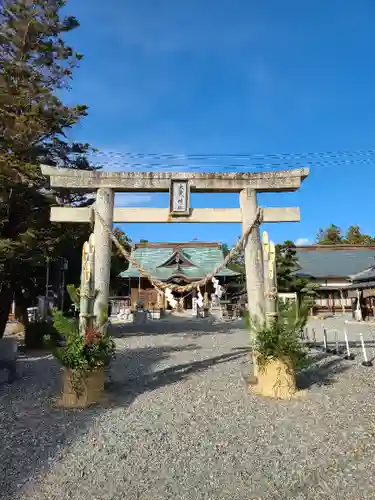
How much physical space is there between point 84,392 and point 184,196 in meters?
4.13

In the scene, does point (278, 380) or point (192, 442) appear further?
point (278, 380)

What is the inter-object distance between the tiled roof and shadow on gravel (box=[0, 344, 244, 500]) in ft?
86.5

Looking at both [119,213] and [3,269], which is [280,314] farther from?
[3,269]

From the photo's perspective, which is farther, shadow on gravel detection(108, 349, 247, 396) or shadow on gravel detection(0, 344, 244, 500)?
shadow on gravel detection(108, 349, 247, 396)

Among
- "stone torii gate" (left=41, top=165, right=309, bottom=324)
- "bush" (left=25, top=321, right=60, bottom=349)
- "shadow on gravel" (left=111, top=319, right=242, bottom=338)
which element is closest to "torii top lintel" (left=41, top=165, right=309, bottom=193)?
"stone torii gate" (left=41, top=165, right=309, bottom=324)

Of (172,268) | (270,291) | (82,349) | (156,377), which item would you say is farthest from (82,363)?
(172,268)

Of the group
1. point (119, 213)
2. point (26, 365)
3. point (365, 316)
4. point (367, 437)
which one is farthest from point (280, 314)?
point (365, 316)

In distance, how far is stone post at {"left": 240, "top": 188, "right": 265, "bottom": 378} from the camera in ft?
23.4

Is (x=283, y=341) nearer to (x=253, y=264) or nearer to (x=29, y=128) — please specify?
(x=253, y=264)

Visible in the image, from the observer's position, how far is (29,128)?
12.1m

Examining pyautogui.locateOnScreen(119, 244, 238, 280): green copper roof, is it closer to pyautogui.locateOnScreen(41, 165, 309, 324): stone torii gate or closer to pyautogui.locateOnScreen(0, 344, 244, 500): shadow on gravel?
pyautogui.locateOnScreen(0, 344, 244, 500): shadow on gravel

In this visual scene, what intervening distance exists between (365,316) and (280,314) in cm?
2109

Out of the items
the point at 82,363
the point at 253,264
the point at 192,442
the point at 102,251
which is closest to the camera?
the point at 192,442

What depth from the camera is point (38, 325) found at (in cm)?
1320
